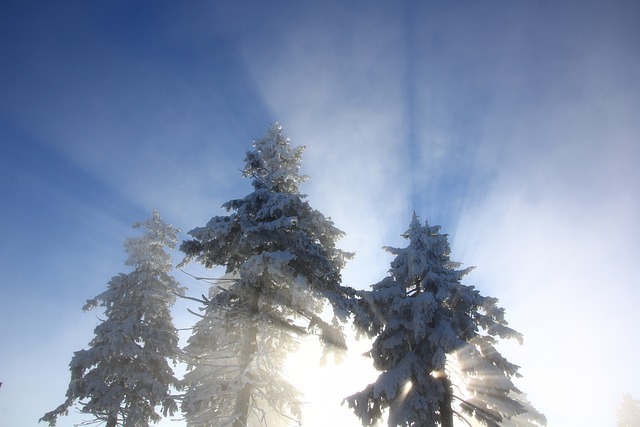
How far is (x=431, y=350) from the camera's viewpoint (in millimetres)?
13305

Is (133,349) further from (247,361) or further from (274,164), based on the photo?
(274,164)

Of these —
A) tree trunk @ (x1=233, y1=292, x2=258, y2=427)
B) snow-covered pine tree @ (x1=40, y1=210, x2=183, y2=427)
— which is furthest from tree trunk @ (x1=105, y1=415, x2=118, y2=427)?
tree trunk @ (x1=233, y1=292, x2=258, y2=427)

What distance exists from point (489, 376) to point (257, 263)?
9674 millimetres

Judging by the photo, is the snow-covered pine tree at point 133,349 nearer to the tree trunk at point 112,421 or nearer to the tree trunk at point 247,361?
the tree trunk at point 112,421

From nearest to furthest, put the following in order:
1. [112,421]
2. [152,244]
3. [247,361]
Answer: [247,361] → [112,421] → [152,244]

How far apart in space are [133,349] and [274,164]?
12053 mm

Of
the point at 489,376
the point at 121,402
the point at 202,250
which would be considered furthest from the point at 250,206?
the point at 121,402

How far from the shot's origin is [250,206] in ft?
39.7

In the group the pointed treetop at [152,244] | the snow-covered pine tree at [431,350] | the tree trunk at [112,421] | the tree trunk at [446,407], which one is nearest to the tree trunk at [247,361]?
the snow-covered pine tree at [431,350]

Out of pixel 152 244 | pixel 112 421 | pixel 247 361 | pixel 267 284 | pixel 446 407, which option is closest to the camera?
pixel 247 361

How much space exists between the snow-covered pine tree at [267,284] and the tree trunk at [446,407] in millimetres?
5001

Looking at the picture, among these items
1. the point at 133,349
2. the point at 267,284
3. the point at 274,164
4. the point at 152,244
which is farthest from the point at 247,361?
the point at 152,244

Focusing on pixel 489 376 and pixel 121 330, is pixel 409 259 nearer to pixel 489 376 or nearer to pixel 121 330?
pixel 489 376

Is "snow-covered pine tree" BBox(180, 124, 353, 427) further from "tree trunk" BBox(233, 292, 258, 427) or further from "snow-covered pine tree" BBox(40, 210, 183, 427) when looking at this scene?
"snow-covered pine tree" BBox(40, 210, 183, 427)
